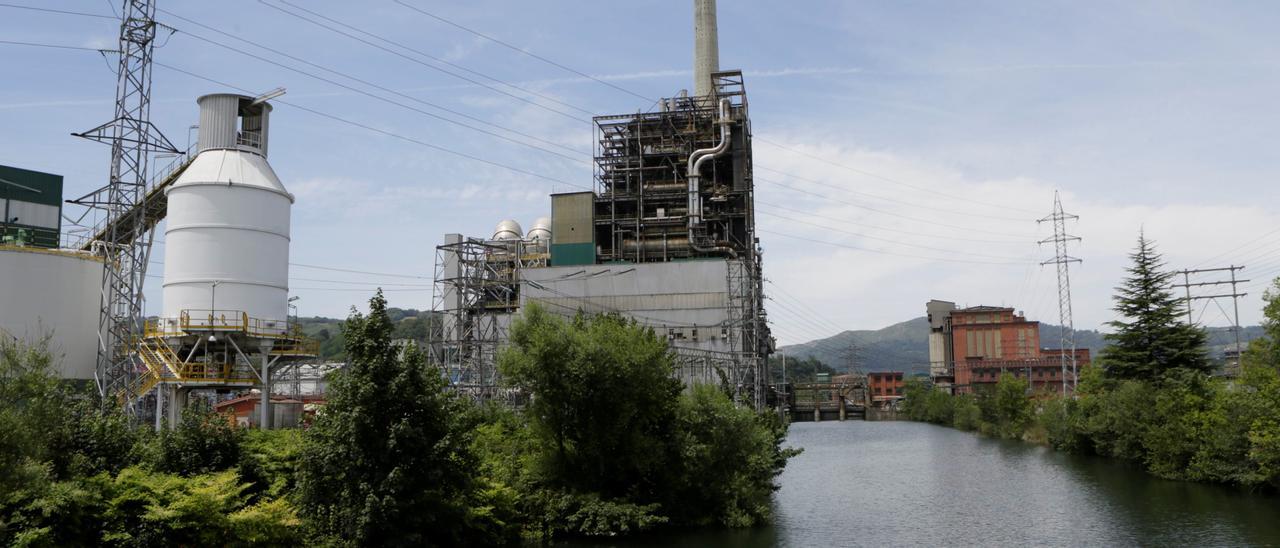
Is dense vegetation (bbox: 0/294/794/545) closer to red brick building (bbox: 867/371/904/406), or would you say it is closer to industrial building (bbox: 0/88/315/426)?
industrial building (bbox: 0/88/315/426)

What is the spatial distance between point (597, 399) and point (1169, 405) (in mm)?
36415

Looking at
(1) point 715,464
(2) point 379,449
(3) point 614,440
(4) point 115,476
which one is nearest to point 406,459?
(2) point 379,449

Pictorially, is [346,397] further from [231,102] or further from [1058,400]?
[1058,400]

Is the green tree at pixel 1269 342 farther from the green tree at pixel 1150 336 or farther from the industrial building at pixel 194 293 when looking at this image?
the industrial building at pixel 194 293

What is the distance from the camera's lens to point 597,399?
111 ft

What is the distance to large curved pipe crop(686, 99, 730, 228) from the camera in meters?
85.5

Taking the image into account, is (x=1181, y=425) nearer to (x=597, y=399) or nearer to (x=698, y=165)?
(x=597, y=399)

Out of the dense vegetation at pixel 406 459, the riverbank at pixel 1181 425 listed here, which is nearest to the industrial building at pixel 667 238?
the riverbank at pixel 1181 425

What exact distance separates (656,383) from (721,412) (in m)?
3.03

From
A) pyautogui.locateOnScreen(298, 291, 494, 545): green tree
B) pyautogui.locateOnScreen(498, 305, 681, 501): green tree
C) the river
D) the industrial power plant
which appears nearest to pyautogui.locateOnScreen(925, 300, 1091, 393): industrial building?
the river

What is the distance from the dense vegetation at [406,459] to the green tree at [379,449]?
0.05m

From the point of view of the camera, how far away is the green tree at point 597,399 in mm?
33219

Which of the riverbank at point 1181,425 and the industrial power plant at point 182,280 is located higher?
the industrial power plant at point 182,280

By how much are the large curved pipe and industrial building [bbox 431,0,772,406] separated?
12 centimetres
